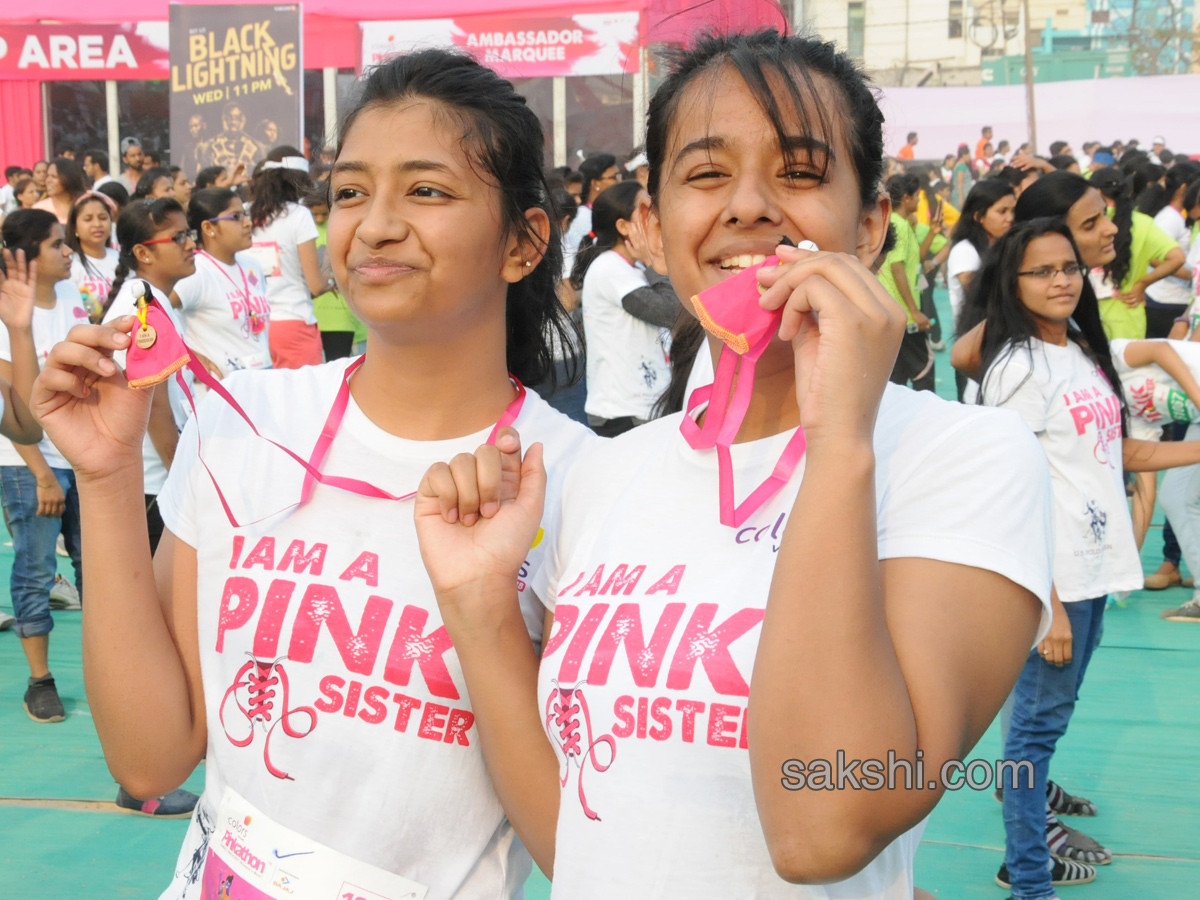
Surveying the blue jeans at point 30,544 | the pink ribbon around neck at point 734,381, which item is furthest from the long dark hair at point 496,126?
the blue jeans at point 30,544

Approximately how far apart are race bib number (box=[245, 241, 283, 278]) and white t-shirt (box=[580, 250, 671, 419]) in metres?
2.34

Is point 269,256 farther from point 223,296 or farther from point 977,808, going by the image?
point 977,808

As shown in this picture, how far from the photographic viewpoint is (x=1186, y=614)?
559 centimetres

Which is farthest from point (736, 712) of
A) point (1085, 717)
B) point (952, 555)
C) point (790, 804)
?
point (1085, 717)

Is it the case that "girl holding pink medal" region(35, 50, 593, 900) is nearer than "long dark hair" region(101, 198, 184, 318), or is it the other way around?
"girl holding pink medal" region(35, 50, 593, 900)

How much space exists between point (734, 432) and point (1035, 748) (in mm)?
2265

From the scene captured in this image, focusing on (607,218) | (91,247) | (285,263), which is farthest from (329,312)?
(607,218)

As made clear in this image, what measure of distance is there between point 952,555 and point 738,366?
335 millimetres

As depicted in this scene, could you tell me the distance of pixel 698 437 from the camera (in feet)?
4.31

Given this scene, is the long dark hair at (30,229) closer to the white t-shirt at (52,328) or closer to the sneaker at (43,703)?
the white t-shirt at (52,328)

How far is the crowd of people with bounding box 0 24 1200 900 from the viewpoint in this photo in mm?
1025

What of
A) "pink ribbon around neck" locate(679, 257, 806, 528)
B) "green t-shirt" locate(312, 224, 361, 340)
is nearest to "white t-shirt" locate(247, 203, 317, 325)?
"green t-shirt" locate(312, 224, 361, 340)

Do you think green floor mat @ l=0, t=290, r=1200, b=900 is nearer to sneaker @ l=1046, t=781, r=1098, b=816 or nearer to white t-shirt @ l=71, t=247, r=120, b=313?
sneaker @ l=1046, t=781, r=1098, b=816

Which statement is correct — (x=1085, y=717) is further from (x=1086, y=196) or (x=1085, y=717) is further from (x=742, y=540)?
(x=742, y=540)
